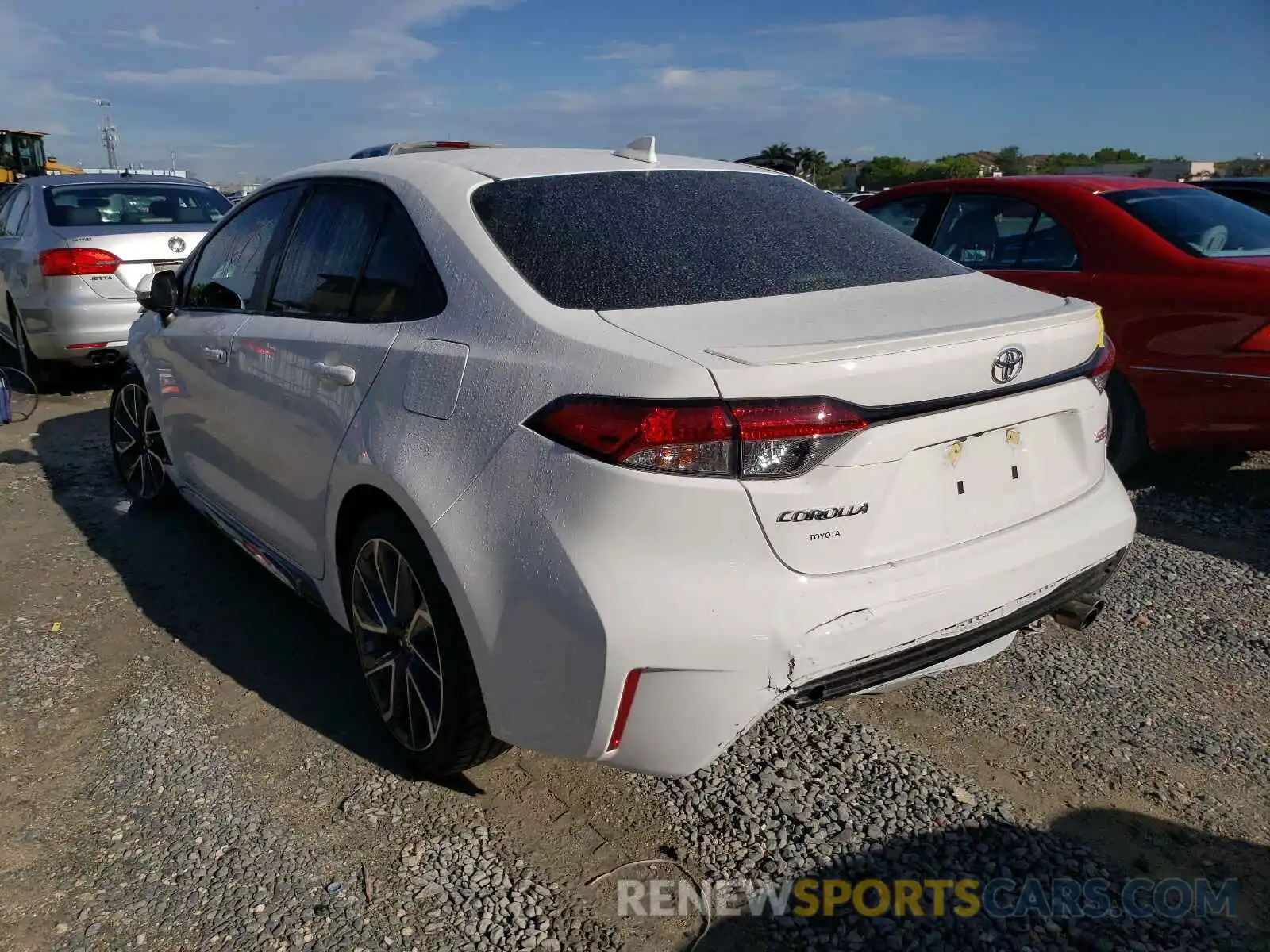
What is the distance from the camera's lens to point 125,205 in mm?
8016

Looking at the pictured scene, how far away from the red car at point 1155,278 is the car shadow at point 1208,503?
1.02 ft

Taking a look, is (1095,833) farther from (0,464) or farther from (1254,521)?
(0,464)

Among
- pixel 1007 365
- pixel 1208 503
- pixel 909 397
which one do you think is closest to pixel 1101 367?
pixel 1007 365

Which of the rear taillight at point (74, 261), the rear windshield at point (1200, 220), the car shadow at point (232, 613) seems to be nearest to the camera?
the car shadow at point (232, 613)

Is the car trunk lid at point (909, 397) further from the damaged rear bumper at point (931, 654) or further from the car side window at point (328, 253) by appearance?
the car side window at point (328, 253)

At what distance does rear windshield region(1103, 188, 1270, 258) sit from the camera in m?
5.05

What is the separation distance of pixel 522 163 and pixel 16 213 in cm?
756

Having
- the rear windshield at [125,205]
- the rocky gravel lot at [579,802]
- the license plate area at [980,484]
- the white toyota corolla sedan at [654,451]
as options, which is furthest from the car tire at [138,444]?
the license plate area at [980,484]

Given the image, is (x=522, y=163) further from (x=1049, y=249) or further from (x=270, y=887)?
(x=1049, y=249)

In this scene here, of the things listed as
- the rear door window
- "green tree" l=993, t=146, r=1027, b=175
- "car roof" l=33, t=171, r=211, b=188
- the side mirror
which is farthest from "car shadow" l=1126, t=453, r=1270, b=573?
"green tree" l=993, t=146, r=1027, b=175

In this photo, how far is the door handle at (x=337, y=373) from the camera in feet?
9.36

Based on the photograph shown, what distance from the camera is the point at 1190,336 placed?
479 cm

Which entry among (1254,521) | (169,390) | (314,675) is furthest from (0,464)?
(1254,521)

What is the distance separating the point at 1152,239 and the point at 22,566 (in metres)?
5.48
